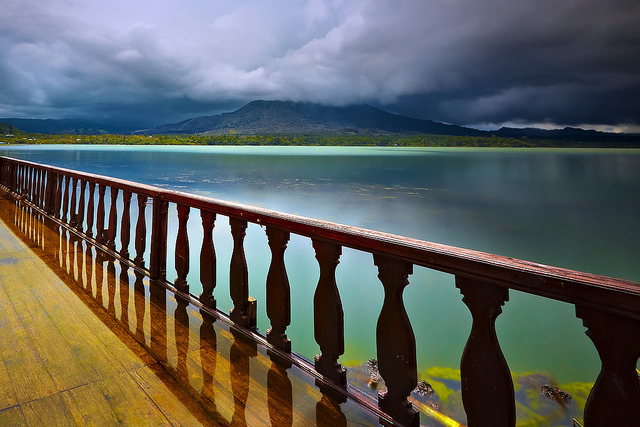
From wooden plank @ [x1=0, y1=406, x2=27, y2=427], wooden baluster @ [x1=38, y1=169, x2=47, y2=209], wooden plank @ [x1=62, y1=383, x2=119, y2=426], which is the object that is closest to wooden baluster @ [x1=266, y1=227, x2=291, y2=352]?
wooden plank @ [x1=62, y1=383, x2=119, y2=426]

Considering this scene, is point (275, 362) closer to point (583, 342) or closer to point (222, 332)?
point (222, 332)

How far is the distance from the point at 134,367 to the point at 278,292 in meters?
0.67

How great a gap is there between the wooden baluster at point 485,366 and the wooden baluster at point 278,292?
0.81 m

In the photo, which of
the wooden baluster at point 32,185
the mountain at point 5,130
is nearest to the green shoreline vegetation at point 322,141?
the mountain at point 5,130

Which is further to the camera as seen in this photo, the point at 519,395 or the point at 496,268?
the point at 519,395

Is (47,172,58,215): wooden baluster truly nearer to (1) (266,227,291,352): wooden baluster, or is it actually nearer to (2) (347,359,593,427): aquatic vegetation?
(2) (347,359,593,427): aquatic vegetation

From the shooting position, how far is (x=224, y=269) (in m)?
11.3

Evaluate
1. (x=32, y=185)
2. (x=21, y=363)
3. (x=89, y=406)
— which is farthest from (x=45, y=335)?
(x=32, y=185)

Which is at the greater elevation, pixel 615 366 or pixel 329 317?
pixel 615 366

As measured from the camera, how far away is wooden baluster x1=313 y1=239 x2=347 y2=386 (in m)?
1.47

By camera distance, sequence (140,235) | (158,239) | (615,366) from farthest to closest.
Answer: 1. (140,235)
2. (158,239)
3. (615,366)

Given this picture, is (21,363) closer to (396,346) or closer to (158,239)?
(158,239)

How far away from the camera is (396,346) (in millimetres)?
1282

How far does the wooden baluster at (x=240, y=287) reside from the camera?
6.34 feet
